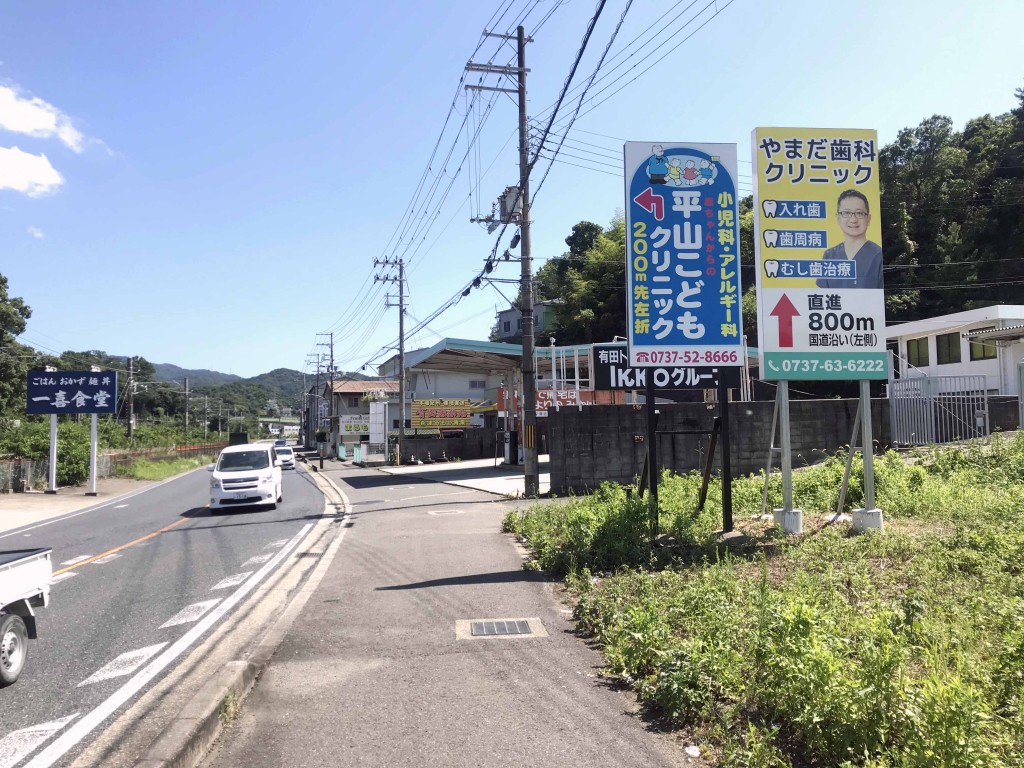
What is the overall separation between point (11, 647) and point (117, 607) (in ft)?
8.14

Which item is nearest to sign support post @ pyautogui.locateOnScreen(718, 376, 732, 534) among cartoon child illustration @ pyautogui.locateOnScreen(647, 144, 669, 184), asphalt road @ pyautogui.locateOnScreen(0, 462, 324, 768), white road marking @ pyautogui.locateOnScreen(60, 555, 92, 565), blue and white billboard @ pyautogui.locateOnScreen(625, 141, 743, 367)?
blue and white billboard @ pyautogui.locateOnScreen(625, 141, 743, 367)

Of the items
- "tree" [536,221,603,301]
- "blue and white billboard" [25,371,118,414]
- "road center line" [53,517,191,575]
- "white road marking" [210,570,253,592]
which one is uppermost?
"tree" [536,221,603,301]

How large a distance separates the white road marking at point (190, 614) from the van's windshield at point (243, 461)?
10.8 meters

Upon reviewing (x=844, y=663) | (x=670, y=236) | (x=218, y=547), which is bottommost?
(x=218, y=547)

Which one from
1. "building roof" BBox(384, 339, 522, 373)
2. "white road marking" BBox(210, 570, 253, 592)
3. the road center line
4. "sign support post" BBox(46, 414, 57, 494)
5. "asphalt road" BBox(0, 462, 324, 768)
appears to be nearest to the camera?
"asphalt road" BBox(0, 462, 324, 768)

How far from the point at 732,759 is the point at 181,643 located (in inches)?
192

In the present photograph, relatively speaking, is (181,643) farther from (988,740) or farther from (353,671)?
(988,740)

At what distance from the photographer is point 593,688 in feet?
15.6

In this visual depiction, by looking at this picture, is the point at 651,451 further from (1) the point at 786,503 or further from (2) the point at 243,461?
(2) the point at 243,461

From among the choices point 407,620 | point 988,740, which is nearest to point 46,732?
point 407,620

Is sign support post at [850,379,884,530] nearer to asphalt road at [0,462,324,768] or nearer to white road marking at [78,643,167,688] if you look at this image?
asphalt road at [0,462,324,768]

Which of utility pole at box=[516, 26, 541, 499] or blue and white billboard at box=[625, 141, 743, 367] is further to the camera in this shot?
utility pole at box=[516, 26, 541, 499]

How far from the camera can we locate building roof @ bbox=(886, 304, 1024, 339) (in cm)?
2394

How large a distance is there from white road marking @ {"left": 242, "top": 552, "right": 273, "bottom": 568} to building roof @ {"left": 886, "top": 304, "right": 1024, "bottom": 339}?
2467 centimetres
